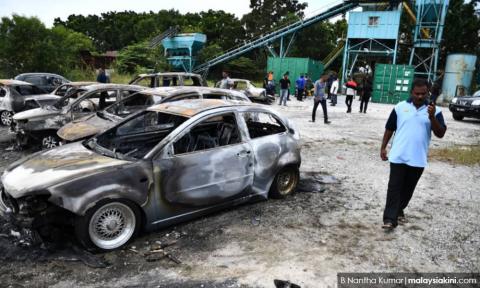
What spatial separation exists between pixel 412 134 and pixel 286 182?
2036 millimetres

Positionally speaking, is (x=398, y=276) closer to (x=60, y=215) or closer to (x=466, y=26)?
(x=60, y=215)

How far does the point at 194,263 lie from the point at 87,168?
143cm

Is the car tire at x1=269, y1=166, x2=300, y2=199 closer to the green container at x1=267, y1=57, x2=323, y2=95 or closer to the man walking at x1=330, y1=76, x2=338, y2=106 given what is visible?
the man walking at x1=330, y1=76, x2=338, y2=106

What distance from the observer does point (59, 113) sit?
7469mm

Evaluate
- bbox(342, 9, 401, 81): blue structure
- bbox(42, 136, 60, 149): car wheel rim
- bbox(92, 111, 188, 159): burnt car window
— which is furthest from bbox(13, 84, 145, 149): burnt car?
bbox(342, 9, 401, 81): blue structure

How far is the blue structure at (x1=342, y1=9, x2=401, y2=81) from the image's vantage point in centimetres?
2545

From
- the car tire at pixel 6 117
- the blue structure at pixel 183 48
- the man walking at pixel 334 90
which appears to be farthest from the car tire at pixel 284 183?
the blue structure at pixel 183 48

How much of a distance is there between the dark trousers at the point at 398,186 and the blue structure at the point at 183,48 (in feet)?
84.6

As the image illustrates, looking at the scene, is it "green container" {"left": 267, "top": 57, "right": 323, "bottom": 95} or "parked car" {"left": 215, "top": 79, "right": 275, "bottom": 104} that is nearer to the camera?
"parked car" {"left": 215, "top": 79, "right": 275, "bottom": 104}

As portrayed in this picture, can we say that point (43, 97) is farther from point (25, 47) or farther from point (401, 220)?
point (25, 47)

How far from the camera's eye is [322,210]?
17.1 feet

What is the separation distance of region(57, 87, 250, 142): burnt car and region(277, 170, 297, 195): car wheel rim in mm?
3005

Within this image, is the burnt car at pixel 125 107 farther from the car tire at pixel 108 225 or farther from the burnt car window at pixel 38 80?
the burnt car window at pixel 38 80

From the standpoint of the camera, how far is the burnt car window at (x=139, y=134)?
4.87 metres
